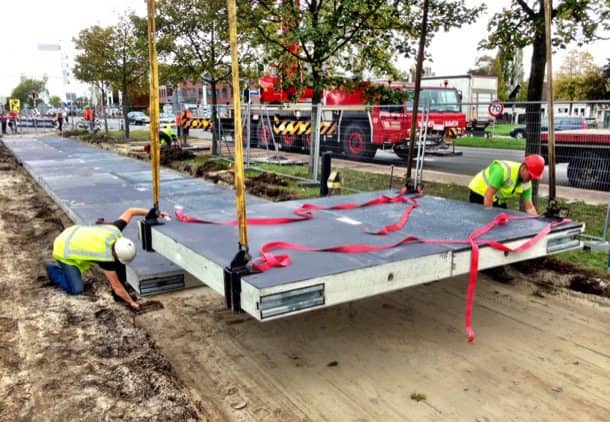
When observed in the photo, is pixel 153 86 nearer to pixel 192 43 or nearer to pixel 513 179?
pixel 513 179

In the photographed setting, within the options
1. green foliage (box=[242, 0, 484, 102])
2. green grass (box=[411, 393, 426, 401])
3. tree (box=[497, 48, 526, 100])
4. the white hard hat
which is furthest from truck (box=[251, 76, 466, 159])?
tree (box=[497, 48, 526, 100])

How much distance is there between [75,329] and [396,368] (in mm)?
2795

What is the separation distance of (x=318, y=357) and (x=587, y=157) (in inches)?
311

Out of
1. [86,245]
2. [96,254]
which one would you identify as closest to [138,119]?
[86,245]

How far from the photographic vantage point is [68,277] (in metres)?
5.48

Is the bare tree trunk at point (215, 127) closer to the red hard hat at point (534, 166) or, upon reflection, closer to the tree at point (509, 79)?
the red hard hat at point (534, 166)

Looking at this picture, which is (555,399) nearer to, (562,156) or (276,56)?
(562,156)

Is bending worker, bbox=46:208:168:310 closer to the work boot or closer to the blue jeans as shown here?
the blue jeans

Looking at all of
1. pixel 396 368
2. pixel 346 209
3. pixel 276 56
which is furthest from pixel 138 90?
pixel 396 368

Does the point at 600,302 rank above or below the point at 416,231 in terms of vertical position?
below

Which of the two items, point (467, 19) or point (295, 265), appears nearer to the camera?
point (295, 265)

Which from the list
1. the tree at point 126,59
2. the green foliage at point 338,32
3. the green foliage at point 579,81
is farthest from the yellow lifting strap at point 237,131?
the green foliage at point 579,81

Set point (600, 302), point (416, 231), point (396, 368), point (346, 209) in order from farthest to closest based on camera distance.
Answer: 1. point (346, 209)
2. point (600, 302)
3. point (416, 231)
4. point (396, 368)

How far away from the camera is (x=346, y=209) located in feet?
18.5
